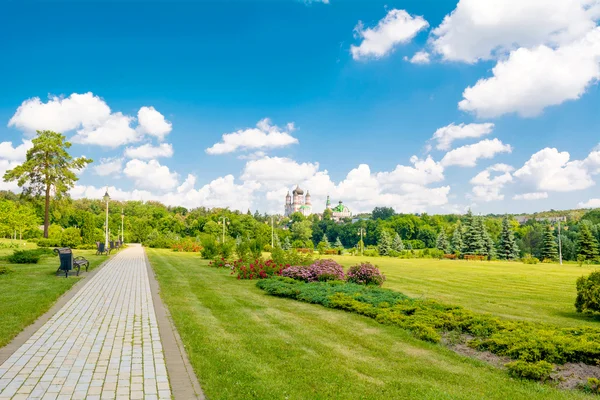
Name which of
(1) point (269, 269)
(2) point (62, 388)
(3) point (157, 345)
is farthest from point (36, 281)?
(2) point (62, 388)

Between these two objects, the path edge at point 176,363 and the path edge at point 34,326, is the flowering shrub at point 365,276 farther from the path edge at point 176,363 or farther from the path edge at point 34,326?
the path edge at point 34,326

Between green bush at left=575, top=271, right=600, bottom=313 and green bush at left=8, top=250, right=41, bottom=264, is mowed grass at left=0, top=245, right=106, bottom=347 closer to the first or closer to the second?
green bush at left=8, top=250, right=41, bottom=264

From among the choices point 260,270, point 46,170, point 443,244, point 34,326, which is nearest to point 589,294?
point 260,270

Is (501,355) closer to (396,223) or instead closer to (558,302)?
(558,302)

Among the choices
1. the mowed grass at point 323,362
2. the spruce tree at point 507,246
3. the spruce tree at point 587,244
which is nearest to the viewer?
the mowed grass at point 323,362

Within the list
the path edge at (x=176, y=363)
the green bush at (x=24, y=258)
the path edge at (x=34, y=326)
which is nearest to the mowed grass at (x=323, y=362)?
the path edge at (x=176, y=363)

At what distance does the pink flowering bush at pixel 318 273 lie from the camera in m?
14.7

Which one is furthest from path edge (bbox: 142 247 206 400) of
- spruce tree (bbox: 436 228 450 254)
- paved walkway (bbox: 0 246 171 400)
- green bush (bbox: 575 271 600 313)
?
spruce tree (bbox: 436 228 450 254)

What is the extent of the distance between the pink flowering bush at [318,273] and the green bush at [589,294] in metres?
7.11

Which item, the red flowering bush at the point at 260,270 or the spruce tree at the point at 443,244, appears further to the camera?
the spruce tree at the point at 443,244

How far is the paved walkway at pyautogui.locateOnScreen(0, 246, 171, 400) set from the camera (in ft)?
15.3

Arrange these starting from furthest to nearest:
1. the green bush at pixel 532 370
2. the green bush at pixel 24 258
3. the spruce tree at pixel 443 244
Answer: the spruce tree at pixel 443 244 < the green bush at pixel 24 258 < the green bush at pixel 532 370

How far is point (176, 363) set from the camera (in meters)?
5.66

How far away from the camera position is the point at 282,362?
5.77 m
